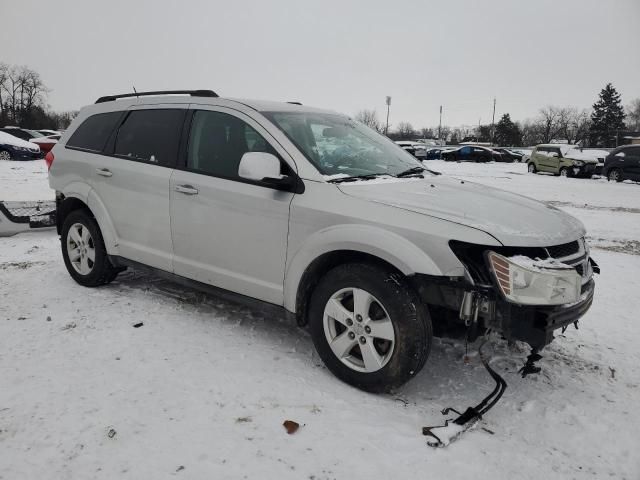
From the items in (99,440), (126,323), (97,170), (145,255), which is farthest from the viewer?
(97,170)

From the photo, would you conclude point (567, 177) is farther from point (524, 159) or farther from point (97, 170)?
point (97, 170)

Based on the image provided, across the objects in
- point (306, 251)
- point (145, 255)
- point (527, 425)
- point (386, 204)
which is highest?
point (386, 204)

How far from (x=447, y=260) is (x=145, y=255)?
104 inches

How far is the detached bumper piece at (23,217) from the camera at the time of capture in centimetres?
673

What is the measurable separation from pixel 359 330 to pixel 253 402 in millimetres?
744

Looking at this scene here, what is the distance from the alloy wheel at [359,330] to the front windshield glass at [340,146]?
0.86 metres

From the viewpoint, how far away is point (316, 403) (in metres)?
2.87

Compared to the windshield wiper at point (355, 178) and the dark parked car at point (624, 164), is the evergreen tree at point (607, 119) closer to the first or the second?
the dark parked car at point (624, 164)

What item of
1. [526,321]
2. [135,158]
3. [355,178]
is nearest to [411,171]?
[355,178]

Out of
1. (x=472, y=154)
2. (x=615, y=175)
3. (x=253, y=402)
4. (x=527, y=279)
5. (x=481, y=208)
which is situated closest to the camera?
(x=527, y=279)

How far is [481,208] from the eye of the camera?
3.01 metres

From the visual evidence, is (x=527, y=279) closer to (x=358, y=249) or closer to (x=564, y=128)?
(x=358, y=249)

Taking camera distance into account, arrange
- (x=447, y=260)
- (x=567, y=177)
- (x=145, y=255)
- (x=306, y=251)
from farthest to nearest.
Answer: (x=567, y=177) < (x=145, y=255) < (x=306, y=251) < (x=447, y=260)

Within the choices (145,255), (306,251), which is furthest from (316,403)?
(145,255)
